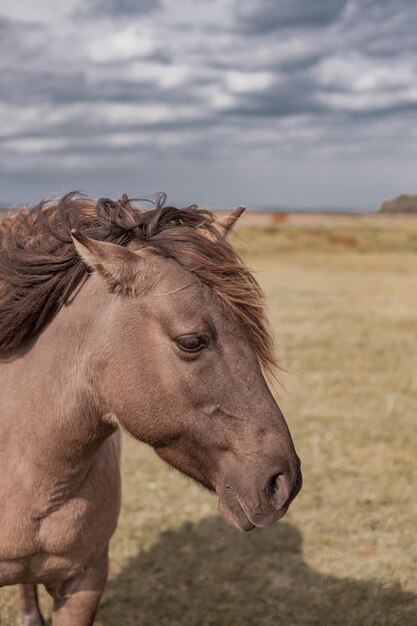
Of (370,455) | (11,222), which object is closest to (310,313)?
(370,455)

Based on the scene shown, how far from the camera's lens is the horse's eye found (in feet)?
8.41

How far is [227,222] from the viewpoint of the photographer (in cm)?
310

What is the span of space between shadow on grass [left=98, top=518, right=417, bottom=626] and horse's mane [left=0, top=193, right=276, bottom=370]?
8.86ft

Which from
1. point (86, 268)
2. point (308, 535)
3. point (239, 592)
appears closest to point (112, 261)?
point (86, 268)

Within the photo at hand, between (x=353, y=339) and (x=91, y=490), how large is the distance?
1143 centimetres

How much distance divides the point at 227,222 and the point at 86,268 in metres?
0.66

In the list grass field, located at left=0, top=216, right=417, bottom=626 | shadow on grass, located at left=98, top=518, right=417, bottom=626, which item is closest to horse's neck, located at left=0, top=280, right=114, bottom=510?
grass field, located at left=0, top=216, right=417, bottom=626

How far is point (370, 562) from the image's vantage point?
5.52 m

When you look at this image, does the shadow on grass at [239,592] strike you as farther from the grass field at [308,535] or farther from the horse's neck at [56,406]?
the horse's neck at [56,406]

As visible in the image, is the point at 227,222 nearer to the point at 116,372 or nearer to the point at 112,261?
the point at 112,261

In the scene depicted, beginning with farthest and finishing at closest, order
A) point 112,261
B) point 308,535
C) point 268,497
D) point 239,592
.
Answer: point 308,535
point 239,592
point 112,261
point 268,497

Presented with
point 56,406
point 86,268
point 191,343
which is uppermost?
point 86,268

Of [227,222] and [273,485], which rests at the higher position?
[227,222]

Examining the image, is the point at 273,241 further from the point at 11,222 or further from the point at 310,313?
the point at 11,222
